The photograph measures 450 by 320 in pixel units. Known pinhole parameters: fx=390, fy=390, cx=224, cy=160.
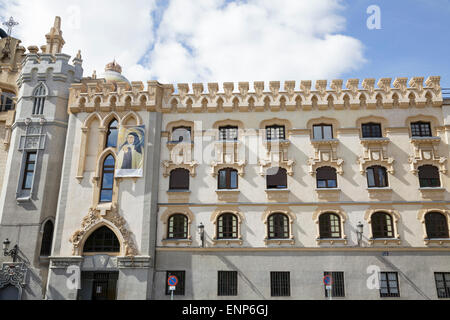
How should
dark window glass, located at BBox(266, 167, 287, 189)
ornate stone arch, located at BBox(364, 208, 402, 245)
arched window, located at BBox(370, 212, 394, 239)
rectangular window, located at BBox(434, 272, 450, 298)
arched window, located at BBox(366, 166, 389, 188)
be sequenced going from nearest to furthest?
rectangular window, located at BBox(434, 272, 450, 298)
ornate stone arch, located at BBox(364, 208, 402, 245)
arched window, located at BBox(370, 212, 394, 239)
arched window, located at BBox(366, 166, 389, 188)
dark window glass, located at BBox(266, 167, 287, 189)

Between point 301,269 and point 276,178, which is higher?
point 276,178

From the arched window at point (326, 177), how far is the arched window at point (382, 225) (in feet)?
11.0

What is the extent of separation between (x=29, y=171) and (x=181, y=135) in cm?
1114

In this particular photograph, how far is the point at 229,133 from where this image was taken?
93.2 feet

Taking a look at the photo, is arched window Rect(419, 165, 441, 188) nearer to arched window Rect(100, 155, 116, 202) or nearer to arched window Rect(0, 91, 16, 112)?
arched window Rect(100, 155, 116, 202)

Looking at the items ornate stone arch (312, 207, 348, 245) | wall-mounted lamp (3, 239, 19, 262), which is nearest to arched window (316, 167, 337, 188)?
ornate stone arch (312, 207, 348, 245)

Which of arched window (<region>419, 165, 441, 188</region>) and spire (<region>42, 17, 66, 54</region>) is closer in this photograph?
arched window (<region>419, 165, 441, 188</region>)

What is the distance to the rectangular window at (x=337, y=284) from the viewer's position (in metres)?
24.4

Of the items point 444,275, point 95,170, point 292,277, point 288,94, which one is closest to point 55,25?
point 95,170

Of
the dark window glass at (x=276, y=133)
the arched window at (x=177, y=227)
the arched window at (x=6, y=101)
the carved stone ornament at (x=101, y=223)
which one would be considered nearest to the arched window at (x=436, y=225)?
the dark window glass at (x=276, y=133)

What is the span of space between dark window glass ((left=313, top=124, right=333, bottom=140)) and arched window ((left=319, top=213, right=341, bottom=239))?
218 inches

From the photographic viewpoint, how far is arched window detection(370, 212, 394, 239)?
83.4 feet

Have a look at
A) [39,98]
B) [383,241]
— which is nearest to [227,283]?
[383,241]

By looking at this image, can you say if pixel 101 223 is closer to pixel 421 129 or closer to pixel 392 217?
pixel 392 217
